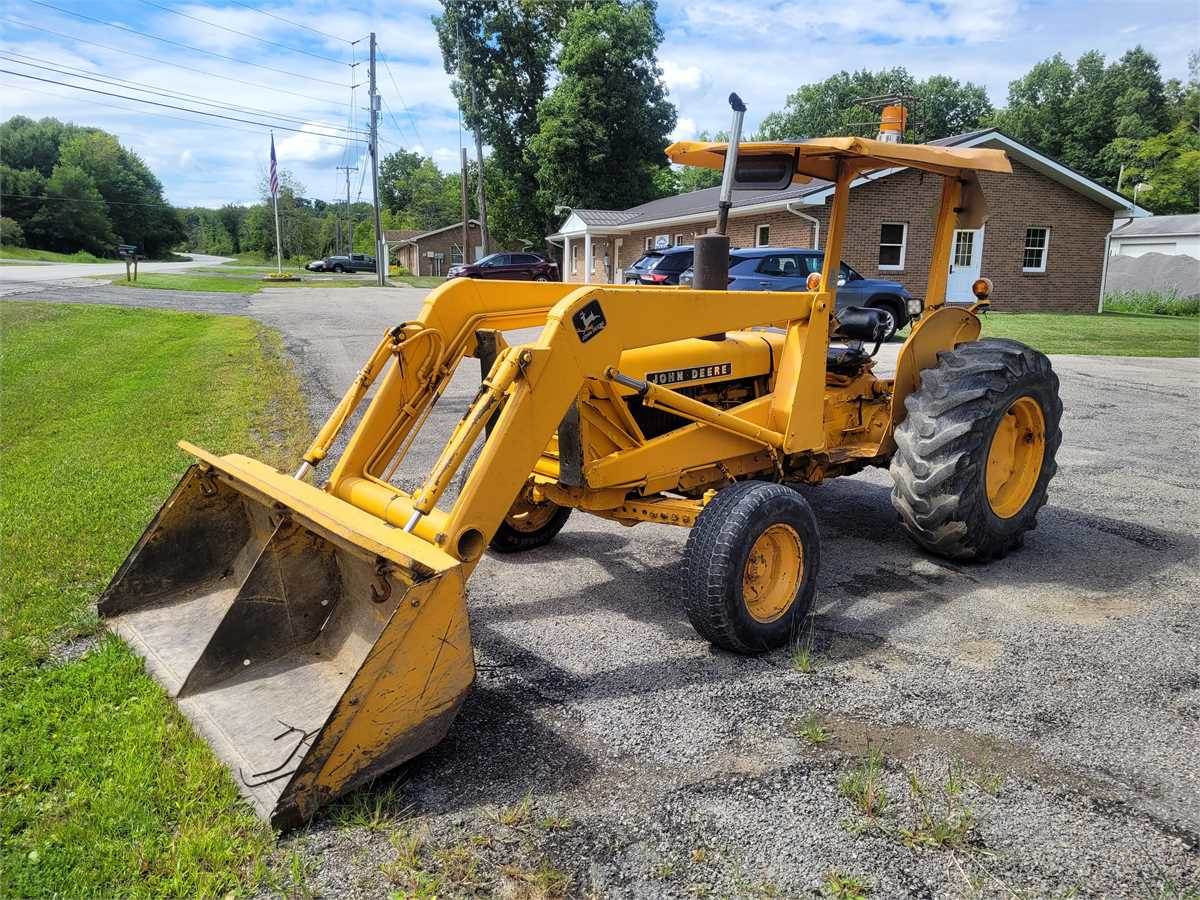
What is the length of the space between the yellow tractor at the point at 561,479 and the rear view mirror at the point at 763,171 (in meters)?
0.01

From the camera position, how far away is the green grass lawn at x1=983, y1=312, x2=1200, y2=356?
54.0ft

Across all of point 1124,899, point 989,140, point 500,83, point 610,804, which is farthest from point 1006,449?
point 500,83

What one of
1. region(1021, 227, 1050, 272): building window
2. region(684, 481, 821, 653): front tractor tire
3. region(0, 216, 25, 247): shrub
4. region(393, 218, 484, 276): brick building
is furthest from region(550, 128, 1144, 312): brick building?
region(0, 216, 25, 247): shrub

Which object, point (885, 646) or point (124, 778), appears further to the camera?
point (885, 646)

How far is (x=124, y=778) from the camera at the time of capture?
2.93m

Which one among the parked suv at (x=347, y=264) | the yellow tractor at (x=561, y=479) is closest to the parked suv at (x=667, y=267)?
the yellow tractor at (x=561, y=479)

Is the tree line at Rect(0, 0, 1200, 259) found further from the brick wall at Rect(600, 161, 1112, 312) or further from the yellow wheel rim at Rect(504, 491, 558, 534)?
the yellow wheel rim at Rect(504, 491, 558, 534)

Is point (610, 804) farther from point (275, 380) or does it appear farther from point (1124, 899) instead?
point (275, 380)

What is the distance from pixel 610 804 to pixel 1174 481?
6582 mm

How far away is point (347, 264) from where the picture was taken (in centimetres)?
5934

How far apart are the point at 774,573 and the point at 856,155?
2319mm

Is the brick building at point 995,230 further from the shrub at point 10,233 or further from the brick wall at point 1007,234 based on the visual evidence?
the shrub at point 10,233

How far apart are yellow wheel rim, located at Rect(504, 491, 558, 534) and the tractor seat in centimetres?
216

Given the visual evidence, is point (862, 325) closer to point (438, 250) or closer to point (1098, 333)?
point (1098, 333)
